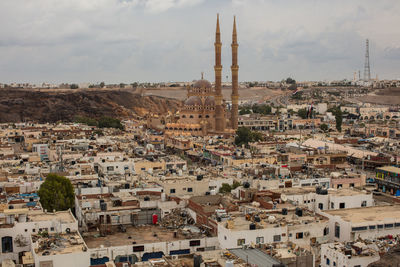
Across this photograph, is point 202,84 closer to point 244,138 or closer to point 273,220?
point 244,138

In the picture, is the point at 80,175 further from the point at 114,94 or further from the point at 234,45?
the point at 114,94

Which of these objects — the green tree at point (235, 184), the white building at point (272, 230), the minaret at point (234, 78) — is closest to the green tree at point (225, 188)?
the green tree at point (235, 184)

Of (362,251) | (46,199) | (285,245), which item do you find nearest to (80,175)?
(46,199)

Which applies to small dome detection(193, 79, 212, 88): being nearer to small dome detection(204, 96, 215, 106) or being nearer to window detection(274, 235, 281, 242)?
small dome detection(204, 96, 215, 106)

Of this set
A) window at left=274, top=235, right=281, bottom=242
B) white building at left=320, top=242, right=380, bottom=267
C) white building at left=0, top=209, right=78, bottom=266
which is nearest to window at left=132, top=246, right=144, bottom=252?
white building at left=0, top=209, right=78, bottom=266

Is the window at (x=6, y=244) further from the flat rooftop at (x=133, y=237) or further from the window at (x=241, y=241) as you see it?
the window at (x=241, y=241)
